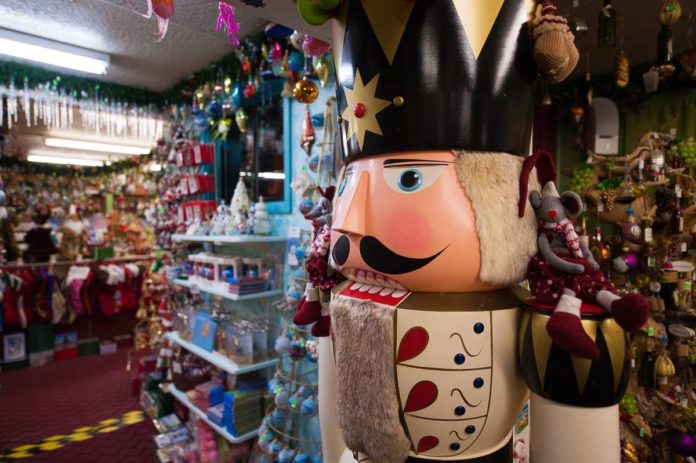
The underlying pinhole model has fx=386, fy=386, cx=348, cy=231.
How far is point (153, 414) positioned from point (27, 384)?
2085 millimetres

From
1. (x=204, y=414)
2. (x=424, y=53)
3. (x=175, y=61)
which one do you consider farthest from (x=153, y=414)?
(x=424, y=53)

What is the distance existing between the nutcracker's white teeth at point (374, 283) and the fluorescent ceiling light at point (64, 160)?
7.75 m

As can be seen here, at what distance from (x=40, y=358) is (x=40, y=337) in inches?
10.7

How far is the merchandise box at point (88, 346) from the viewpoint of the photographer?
17.1 ft

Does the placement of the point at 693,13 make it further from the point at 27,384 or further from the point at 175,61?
the point at 27,384

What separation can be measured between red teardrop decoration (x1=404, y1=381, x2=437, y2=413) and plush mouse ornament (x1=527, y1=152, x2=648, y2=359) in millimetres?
274

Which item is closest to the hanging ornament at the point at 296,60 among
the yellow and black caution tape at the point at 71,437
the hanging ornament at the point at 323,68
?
the hanging ornament at the point at 323,68

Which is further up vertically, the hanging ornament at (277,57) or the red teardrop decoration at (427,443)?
the hanging ornament at (277,57)

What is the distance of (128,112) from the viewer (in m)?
3.76

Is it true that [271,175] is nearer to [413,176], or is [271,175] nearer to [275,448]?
[275,448]

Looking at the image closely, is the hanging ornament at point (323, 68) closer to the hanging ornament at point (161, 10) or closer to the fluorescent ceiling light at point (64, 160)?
the hanging ornament at point (161, 10)

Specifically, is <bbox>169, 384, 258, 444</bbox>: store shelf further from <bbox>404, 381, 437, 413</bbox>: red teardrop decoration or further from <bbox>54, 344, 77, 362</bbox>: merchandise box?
<bbox>54, 344, 77, 362</bbox>: merchandise box

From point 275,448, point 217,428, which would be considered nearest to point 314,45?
point 275,448

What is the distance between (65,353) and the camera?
5.09 metres
